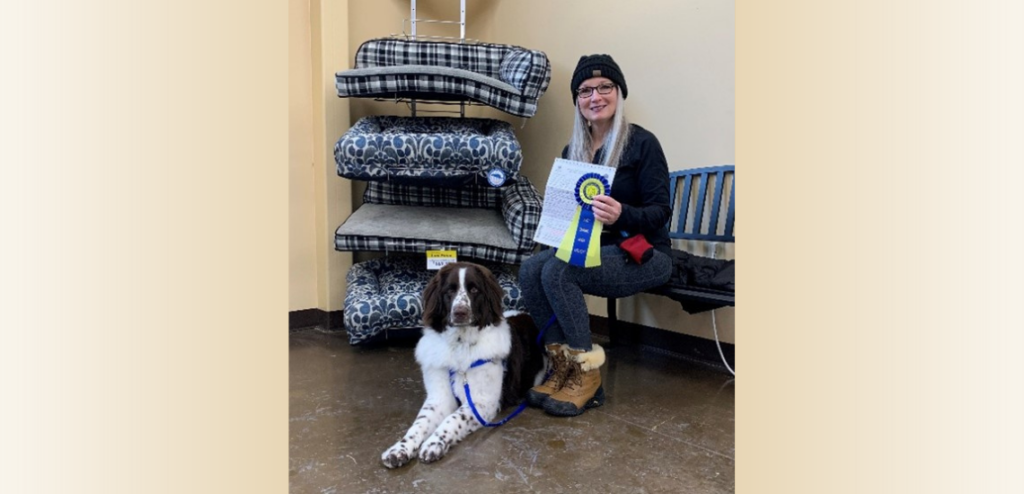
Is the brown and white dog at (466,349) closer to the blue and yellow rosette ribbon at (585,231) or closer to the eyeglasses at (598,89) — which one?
the blue and yellow rosette ribbon at (585,231)

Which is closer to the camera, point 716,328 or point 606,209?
point 606,209

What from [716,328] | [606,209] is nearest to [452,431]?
[606,209]

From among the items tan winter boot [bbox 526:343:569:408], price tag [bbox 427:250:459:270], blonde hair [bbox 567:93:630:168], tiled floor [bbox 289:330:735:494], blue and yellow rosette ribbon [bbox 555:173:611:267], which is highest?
blonde hair [bbox 567:93:630:168]

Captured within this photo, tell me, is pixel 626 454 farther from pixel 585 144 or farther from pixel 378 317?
pixel 378 317

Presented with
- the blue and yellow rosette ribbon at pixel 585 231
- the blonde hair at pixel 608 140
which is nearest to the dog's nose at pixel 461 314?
the blue and yellow rosette ribbon at pixel 585 231

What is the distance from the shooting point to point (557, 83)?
11.4 feet

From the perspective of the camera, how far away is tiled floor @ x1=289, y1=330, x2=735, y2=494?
1.49 metres

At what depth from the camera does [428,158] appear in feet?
9.56

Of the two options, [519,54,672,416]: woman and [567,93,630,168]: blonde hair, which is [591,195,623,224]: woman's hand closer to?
[519,54,672,416]: woman

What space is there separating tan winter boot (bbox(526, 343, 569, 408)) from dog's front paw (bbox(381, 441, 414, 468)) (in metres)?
0.58

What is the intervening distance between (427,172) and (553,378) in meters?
1.24

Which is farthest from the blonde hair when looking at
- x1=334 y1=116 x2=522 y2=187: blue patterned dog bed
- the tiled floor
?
the tiled floor

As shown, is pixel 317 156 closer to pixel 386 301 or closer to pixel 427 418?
pixel 386 301
